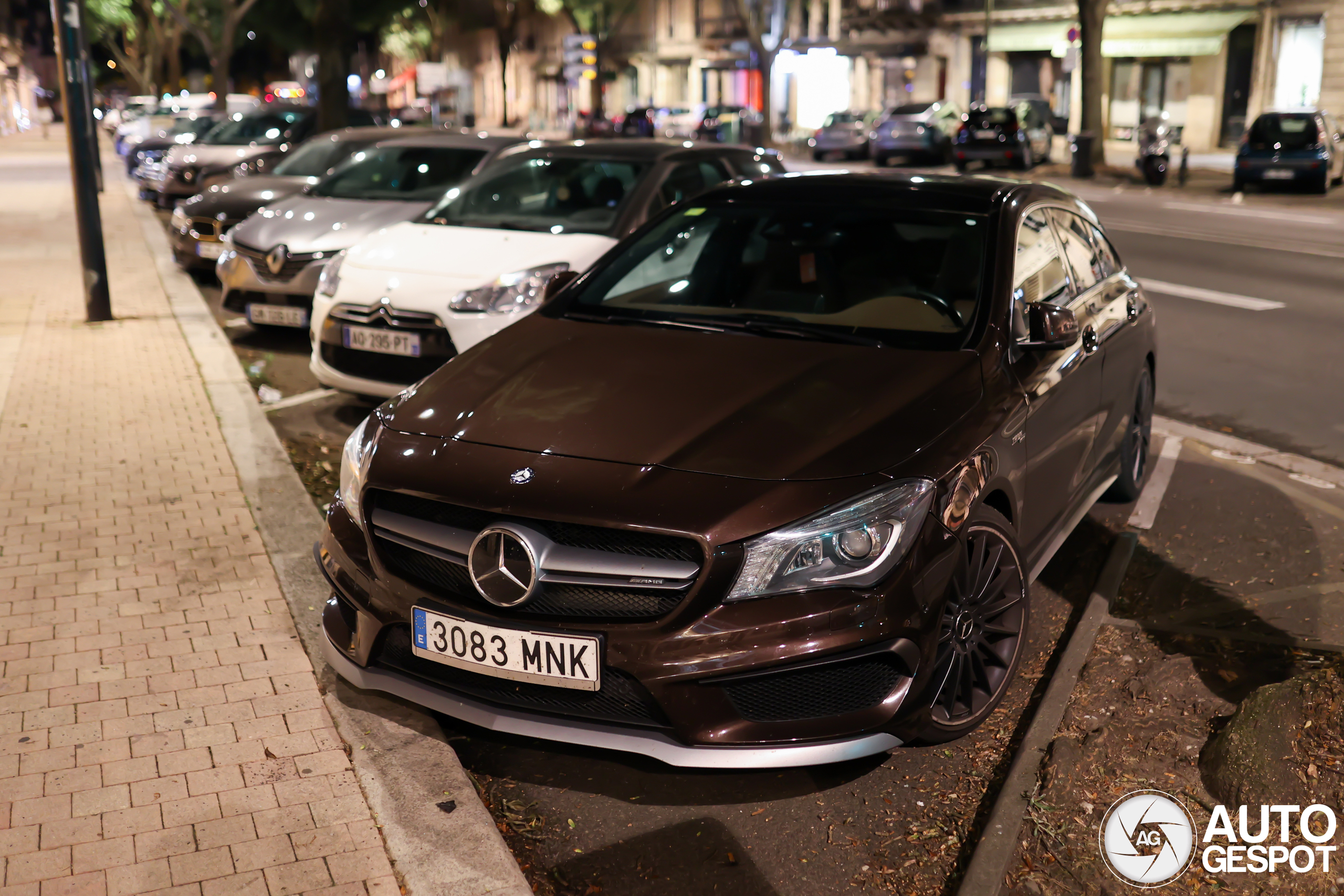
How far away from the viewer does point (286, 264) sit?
916 cm

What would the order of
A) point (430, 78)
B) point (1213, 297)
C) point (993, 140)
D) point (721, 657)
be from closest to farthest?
point (721, 657) → point (1213, 297) → point (993, 140) → point (430, 78)

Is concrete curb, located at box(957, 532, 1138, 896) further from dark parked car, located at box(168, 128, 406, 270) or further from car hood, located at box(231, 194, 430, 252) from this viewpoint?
dark parked car, located at box(168, 128, 406, 270)

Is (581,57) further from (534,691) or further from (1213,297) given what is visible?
(534,691)

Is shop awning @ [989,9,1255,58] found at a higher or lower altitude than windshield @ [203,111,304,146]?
higher

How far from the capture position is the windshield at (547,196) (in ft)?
25.6

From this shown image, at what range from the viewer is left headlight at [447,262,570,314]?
6711mm

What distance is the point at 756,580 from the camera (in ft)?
10.0

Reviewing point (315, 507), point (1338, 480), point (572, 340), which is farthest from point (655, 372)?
point (1338, 480)

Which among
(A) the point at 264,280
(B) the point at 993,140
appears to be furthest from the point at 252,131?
(B) the point at 993,140

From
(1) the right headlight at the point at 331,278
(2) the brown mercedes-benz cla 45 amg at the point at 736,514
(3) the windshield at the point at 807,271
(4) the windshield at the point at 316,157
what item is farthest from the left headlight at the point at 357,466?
(4) the windshield at the point at 316,157

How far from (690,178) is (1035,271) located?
4.02 m

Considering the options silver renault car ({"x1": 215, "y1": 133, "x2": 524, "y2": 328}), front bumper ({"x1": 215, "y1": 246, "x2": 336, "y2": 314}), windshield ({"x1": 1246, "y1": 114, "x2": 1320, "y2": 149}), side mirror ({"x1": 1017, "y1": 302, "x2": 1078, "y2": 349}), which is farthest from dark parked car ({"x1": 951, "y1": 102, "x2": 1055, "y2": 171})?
side mirror ({"x1": 1017, "y1": 302, "x2": 1078, "y2": 349})

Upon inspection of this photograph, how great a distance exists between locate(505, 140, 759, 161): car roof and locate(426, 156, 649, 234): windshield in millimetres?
61

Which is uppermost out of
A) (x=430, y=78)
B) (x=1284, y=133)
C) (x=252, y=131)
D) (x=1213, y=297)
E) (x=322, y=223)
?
(x=430, y=78)
